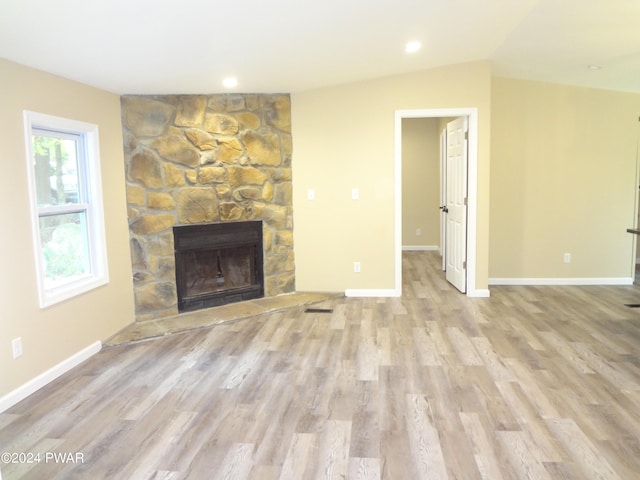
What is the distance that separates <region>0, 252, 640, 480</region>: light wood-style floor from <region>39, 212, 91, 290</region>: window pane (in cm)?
71

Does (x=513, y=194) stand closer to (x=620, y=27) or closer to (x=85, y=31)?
(x=620, y=27)

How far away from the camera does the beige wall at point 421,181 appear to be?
27.3ft

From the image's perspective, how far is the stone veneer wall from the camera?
4.53 m

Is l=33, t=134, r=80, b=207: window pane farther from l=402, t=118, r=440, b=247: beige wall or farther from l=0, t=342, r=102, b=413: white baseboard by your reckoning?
l=402, t=118, r=440, b=247: beige wall

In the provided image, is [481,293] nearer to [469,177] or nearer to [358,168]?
[469,177]

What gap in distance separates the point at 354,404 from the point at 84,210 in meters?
2.69

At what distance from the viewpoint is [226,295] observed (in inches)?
201

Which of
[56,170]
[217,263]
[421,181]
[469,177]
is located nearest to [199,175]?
[217,263]

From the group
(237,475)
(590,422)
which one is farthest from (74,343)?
(590,422)

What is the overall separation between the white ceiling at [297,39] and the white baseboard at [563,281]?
2326mm

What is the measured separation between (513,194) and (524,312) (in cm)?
166

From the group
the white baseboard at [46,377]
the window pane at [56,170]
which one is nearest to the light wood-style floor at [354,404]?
the white baseboard at [46,377]

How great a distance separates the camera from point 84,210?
12.8 ft

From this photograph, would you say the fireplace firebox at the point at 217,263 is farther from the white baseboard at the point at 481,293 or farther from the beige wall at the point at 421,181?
the beige wall at the point at 421,181
